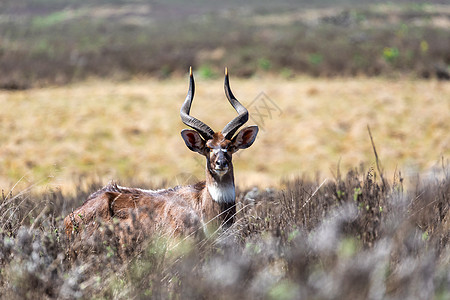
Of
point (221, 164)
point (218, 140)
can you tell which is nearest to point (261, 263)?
point (221, 164)

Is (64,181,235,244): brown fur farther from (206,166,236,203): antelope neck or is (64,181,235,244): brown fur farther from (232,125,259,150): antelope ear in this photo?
(232,125,259,150): antelope ear

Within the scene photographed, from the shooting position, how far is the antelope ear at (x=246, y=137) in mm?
5855

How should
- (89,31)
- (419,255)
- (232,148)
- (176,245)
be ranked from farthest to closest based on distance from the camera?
1. (89,31)
2. (232,148)
3. (176,245)
4. (419,255)

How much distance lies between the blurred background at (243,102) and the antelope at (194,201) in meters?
1.64

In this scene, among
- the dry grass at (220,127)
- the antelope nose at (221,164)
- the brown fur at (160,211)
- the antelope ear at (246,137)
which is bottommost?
the dry grass at (220,127)

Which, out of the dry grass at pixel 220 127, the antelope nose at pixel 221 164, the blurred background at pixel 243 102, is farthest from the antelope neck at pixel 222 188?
the dry grass at pixel 220 127

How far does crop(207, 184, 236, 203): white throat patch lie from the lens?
18.7 feet

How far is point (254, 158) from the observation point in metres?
14.9

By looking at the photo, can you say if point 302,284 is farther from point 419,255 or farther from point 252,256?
point 419,255

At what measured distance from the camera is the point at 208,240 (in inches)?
197

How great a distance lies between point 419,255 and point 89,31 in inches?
1742

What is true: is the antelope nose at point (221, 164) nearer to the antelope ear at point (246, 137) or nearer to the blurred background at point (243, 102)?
the antelope ear at point (246, 137)

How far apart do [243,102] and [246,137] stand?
1173 centimetres

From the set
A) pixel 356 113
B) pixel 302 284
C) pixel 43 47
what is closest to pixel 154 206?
pixel 302 284
